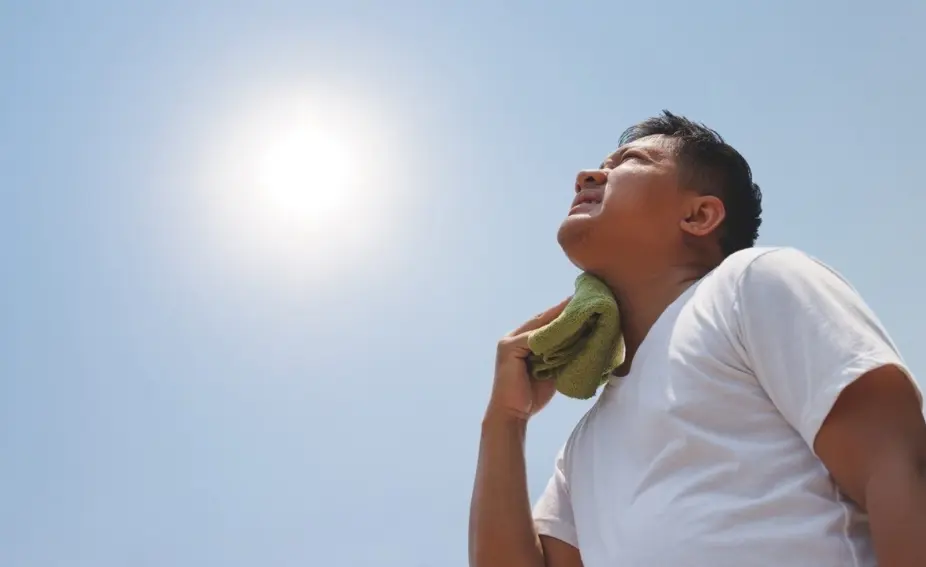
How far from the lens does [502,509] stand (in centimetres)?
244

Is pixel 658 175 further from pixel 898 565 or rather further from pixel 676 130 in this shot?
pixel 898 565

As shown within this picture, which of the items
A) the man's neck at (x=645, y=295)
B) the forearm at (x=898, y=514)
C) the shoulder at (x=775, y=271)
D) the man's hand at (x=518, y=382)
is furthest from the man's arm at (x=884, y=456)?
the man's hand at (x=518, y=382)

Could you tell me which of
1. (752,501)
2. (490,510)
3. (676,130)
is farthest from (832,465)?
(676,130)

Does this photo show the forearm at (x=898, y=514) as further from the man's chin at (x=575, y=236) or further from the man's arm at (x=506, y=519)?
the man's chin at (x=575, y=236)

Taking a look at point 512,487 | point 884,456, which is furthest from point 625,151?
point 884,456

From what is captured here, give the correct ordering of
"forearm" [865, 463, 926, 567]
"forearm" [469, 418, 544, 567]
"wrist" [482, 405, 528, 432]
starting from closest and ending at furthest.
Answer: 1. "forearm" [865, 463, 926, 567]
2. "forearm" [469, 418, 544, 567]
3. "wrist" [482, 405, 528, 432]

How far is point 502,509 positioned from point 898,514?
3.64ft

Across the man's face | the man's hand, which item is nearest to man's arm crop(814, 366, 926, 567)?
the man's face

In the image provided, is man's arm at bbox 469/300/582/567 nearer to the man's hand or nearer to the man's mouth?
the man's hand

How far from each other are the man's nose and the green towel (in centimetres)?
27

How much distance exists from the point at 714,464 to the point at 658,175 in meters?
1.00

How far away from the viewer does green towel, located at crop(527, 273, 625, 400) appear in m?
2.46

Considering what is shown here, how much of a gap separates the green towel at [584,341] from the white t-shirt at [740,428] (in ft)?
0.84

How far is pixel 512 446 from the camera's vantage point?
2.55 metres
